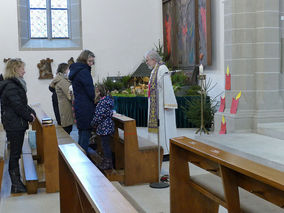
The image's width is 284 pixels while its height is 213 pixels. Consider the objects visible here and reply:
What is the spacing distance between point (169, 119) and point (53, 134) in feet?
6.91

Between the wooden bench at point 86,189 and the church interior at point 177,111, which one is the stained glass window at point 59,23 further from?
the wooden bench at point 86,189

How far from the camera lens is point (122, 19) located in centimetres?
1398

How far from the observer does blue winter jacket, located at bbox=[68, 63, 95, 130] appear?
18.1 ft

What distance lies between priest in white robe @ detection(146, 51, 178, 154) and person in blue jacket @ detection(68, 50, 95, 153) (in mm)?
1202

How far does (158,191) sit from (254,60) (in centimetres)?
326

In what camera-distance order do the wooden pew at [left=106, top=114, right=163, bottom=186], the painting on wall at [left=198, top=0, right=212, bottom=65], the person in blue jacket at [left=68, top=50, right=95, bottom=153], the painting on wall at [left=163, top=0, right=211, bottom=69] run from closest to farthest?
the wooden pew at [left=106, top=114, right=163, bottom=186]
the person in blue jacket at [left=68, top=50, right=95, bottom=153]
the painting on wall at [left=198, top=0, right=212, bottom=65]
the painting on wall at [left=163, top=0, right=211, bottom=69]

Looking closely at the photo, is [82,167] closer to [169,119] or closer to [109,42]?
[169,119]

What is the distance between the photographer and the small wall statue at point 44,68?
13.1 m

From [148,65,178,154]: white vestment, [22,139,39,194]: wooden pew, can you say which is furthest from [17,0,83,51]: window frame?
[148,65,178,154]: white vestment

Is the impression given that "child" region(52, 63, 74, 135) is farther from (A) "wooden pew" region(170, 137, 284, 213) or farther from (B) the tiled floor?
(A) "wooden pew" region(170, 137, 284, 213)

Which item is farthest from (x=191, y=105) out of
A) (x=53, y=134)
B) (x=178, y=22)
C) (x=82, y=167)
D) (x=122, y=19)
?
(x=82, y=167)

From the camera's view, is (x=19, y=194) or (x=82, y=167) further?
(x=19, y=194)

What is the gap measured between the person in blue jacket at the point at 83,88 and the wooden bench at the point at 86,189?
2147 mm

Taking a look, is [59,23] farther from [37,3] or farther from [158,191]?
[158,191]
